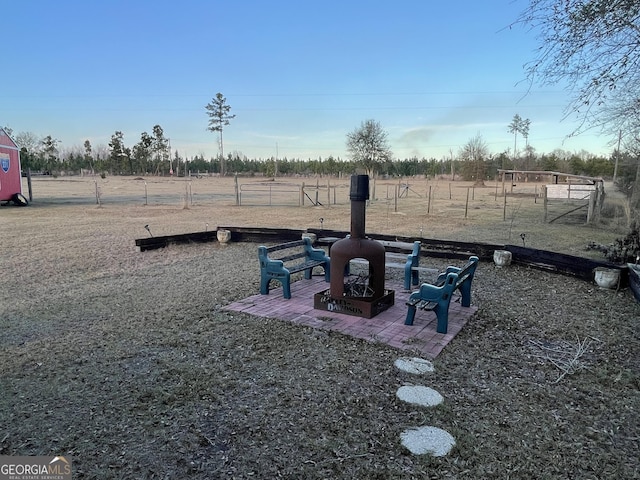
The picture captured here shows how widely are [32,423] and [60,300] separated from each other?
128 inches

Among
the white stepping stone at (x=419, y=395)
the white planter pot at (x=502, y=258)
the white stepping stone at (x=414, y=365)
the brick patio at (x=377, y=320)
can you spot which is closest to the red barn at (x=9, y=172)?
the brick patio at (x=377, y=320)

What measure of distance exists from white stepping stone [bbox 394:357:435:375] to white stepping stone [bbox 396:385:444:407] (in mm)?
273

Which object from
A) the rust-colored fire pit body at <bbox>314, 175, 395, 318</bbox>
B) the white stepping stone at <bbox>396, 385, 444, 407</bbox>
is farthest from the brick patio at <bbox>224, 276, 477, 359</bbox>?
the white stepping stone at <bbox>396, 385, 444, 407</bbox>

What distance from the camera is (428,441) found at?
104 inches

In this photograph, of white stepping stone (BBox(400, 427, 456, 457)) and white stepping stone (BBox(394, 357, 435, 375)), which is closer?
white stepping stone (BBox(400, 427, 456, 457))

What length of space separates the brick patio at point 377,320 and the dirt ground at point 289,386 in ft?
0.48

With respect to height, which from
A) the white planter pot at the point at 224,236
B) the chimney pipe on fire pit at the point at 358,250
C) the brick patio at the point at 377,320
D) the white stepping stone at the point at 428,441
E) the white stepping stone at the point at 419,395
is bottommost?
the white stepping stone at the point at 428,441

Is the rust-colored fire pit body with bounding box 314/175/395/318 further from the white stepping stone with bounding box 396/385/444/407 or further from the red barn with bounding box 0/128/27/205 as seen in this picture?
the red barn with bounding box 0/128/27/205

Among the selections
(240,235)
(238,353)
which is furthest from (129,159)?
(238,353)

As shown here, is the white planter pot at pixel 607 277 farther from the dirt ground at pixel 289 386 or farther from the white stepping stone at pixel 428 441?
the white stepping stone at pixel 428 441

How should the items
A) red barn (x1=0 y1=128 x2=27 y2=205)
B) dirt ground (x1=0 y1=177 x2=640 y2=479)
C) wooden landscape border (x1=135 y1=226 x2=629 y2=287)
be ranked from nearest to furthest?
dirt ground (x1=0 y1=177 x2=640 y2=479), wooden landscape border (x1=135 y1=226 x2=629 y2=287), red barn (x1=0 y1=128 x2=27 y2=205)

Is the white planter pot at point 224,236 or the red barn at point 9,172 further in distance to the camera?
the red barn at point 9,172

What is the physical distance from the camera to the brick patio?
4191 millimetres

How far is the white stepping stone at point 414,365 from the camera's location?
3.60 meters
